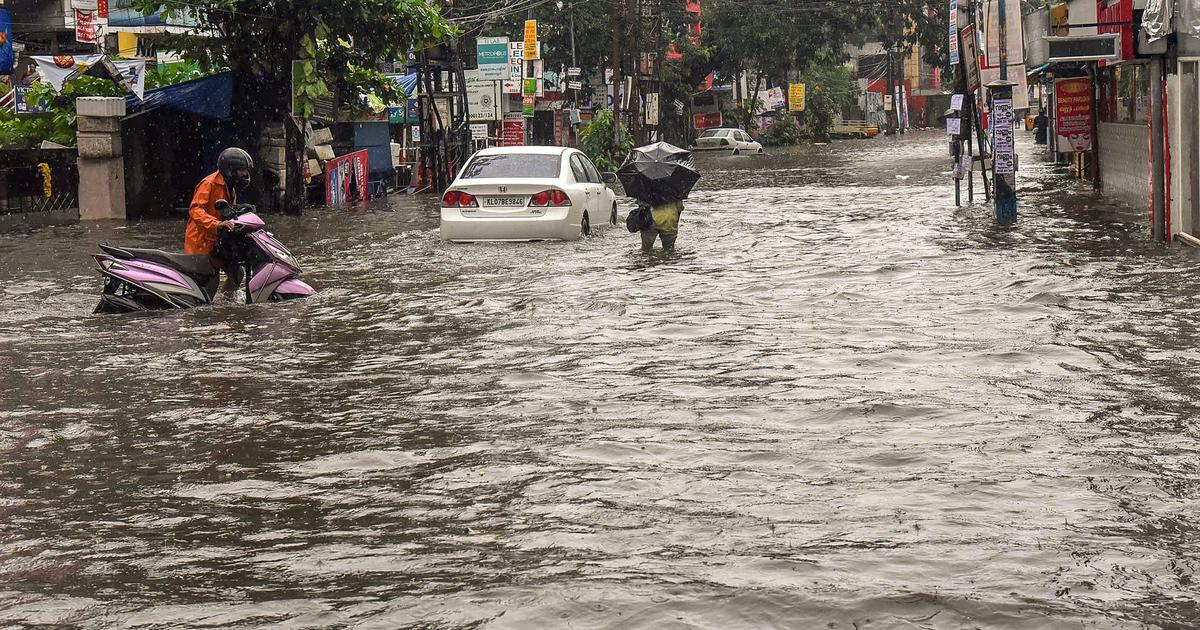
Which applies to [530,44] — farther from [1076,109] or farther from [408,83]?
[1076,109]

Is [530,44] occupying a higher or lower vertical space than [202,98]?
higher

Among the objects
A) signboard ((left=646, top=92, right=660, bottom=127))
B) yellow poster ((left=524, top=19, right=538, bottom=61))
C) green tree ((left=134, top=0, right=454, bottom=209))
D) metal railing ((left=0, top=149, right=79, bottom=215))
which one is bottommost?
metal railing ((left=0, top=149, right=79, bottom=215))

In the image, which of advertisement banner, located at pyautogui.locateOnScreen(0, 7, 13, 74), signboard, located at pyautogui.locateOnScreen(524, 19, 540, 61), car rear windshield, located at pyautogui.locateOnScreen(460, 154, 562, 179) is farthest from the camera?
signboard, located at pyautogui.locateOnScreen(524, 19, 540, 61)

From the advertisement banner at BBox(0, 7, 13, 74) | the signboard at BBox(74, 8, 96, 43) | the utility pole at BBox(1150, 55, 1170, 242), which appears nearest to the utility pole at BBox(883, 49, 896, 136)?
the signboard at BBox(74, 8, 96, 43)

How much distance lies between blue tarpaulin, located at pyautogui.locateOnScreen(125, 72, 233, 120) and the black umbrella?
13.0m

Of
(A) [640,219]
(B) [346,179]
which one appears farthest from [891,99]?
(A) [640,219]

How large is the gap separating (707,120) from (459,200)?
2827 inches

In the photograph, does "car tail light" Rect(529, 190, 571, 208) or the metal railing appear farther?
the metal railing

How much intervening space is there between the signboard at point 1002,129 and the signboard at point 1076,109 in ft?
31.7

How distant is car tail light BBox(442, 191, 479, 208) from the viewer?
1838 centimetres

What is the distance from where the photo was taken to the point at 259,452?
707 centimetres

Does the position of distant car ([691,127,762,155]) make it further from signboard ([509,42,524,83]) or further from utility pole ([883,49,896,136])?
utility pole ([883,49,896,136])

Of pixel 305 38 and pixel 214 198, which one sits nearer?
pixel 214 198

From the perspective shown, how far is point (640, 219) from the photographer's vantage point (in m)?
17.2
